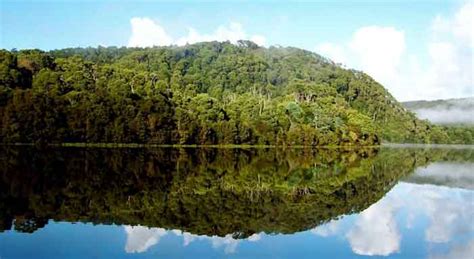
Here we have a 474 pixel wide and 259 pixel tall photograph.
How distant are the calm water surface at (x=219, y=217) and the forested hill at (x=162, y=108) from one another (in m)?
42.9

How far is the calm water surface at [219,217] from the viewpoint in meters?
14.3

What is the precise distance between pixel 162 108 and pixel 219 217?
214ft

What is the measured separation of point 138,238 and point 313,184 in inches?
672

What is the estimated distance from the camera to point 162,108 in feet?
270

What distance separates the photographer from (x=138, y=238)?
14.9 meters

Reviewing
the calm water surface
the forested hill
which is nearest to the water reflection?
the calm water surface

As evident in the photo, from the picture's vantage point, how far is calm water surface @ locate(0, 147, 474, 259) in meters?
14.3

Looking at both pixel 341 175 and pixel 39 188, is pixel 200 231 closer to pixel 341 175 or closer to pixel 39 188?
pixel 39 188

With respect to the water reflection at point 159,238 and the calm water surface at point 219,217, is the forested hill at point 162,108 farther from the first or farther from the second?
the water reflection at point 159,238

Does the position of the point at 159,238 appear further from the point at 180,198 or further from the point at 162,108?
the point at 162,108

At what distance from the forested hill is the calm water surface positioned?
42916 mm

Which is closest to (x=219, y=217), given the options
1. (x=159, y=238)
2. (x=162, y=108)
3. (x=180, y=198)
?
(x=159, y=238)

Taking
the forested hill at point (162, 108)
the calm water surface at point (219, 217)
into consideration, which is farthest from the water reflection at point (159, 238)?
the forested hill at point (162, 108)

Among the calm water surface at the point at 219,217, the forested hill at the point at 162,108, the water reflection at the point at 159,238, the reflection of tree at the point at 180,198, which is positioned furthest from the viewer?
the forested hill at the point at 162,108
